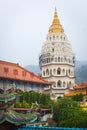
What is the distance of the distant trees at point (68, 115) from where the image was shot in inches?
948

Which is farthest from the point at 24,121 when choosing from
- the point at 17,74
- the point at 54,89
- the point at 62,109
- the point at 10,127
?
the point at 54,89

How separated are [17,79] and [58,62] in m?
14.7

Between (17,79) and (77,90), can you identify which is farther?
(77,90)

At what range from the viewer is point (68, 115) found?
85.5ft

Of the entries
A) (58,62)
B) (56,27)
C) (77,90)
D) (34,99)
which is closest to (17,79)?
(34,99)

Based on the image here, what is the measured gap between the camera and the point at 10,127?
17578mm

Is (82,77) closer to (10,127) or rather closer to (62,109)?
(62,109)

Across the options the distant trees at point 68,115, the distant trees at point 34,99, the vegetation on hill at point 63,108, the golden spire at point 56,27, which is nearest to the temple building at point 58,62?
the golden spire at point 56,27

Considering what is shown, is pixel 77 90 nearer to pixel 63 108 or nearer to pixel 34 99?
pixel 34 99

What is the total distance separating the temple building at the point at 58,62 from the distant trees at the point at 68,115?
19.1 metres

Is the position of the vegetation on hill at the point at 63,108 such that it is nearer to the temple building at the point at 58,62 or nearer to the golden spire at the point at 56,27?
the temple building at the point at 58,62

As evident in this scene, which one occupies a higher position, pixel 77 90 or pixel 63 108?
pixel 77 90

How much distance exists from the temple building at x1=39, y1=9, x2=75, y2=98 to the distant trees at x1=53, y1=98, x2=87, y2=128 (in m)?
19.1

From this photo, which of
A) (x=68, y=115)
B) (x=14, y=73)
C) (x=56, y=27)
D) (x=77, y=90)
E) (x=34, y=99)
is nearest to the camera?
(x=68, y=115)
